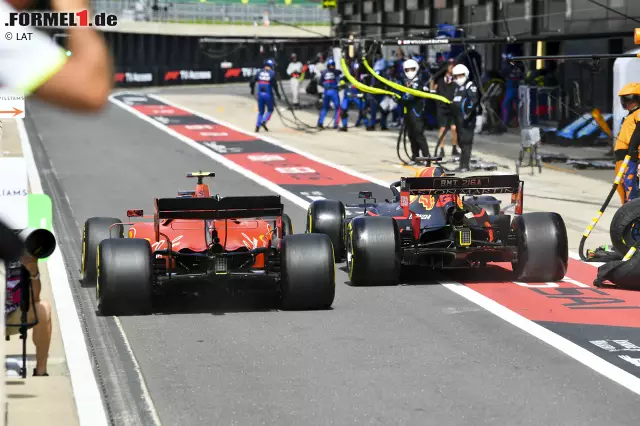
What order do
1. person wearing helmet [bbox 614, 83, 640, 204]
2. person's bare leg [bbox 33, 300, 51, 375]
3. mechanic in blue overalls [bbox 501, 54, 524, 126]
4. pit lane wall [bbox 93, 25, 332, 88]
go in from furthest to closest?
pit lane wall [bbox 93, 25, 332, 88], mechanic in blue overalls [bbox 501, 54, 524, 126], person wearing helmet [bbox 614, 83, 640, 204], person's bare leg [bbox 33, 300, 51, 375]

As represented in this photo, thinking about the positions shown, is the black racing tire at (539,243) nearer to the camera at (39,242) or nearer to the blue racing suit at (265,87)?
the camera at (39,242)

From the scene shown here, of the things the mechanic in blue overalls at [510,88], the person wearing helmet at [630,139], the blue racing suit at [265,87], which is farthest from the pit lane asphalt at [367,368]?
the mechanic in blue overalls at [510,88]

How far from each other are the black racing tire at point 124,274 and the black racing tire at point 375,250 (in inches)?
101

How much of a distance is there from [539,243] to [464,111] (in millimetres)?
12613

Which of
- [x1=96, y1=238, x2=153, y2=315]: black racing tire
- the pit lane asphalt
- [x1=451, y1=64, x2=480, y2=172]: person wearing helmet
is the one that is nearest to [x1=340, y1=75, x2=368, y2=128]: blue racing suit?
[x1=451, y1=64, x2=480, y2=172]: person wearing helmet

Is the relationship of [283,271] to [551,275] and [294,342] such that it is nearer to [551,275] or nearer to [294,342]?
[294,342]

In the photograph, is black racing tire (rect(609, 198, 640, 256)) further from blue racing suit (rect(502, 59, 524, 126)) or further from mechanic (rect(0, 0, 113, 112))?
blue racing suit (rect(502, 59, 524, 126))

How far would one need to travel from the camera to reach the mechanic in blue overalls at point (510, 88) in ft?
117

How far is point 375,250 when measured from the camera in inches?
516

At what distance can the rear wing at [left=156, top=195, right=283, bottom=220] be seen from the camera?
11703 millimetres

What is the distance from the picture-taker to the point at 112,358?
10047mm

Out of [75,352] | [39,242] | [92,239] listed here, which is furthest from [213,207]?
[39,242]

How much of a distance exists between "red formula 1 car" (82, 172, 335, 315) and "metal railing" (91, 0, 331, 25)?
53.9m

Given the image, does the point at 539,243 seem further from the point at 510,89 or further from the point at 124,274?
the point at 510,89
